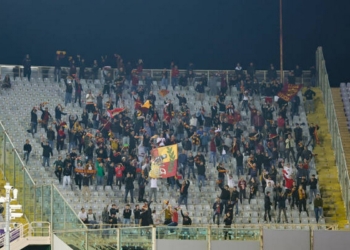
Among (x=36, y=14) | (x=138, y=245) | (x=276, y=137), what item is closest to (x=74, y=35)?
(x=36, y=14)

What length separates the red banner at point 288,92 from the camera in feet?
164

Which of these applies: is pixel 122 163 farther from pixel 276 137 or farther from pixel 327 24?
pixel 327 24

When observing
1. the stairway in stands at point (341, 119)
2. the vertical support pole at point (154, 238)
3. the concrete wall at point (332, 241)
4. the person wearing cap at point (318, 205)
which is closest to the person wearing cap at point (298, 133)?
the stairway in stands at point (341, 119)

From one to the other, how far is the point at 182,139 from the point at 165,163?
3.32 m

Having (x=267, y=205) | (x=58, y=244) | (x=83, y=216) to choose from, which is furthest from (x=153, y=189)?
(x=58, y=244)

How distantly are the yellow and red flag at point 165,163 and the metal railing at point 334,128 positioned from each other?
6.28 m

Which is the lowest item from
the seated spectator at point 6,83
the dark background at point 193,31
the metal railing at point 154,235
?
the metal railing at point 154,235

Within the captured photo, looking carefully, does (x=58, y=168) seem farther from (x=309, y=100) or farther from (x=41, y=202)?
(x=309, y=100)

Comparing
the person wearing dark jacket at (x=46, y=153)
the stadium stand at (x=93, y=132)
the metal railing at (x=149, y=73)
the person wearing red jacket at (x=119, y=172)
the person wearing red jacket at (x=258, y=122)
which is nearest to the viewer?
the stadium stand at (x=93, y=132)

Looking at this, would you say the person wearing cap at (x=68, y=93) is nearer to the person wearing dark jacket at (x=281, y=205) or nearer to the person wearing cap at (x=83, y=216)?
A: the person wearing cap at (x=83, y=216)

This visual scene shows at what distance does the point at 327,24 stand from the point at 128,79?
1029cm

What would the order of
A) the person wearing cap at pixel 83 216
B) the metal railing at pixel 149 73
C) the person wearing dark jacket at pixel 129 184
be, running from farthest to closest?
the metal railing at pixel 149 73, the person wearing dark jacket at pixel 129 184, the person wearing cap at pixel 83 216

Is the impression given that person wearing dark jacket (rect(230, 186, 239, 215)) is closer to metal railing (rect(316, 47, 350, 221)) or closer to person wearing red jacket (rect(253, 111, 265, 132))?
metal railing (rect(316, 47, 350, 221))

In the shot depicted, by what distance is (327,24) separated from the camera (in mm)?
55719
